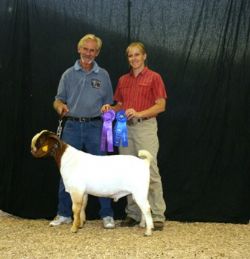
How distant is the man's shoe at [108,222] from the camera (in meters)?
5.39

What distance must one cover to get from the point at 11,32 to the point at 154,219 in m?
2.73

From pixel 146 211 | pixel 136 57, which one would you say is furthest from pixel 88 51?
pixel 146 211

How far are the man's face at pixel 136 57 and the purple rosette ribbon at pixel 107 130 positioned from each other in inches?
22.3

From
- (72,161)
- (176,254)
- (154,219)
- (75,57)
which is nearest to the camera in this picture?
(176,254)

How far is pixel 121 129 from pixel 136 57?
784 millimetres

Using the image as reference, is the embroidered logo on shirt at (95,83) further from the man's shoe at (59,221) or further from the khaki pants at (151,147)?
the man's shoe at (59,221)

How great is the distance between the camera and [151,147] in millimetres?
5215

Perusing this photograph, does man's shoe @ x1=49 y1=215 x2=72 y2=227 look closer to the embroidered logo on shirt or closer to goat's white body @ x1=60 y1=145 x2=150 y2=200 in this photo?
goat's white body @ x1=60 y1=145 x2=150 y2=200

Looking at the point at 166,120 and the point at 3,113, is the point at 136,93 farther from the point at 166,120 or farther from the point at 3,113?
the point at 3,113

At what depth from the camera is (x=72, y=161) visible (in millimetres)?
4980

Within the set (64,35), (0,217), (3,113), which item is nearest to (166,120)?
(64,35)

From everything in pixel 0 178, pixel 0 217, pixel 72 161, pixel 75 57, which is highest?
pixel 75 57

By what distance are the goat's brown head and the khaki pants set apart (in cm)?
81

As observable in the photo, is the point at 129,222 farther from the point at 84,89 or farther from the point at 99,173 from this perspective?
the point at 84,89
